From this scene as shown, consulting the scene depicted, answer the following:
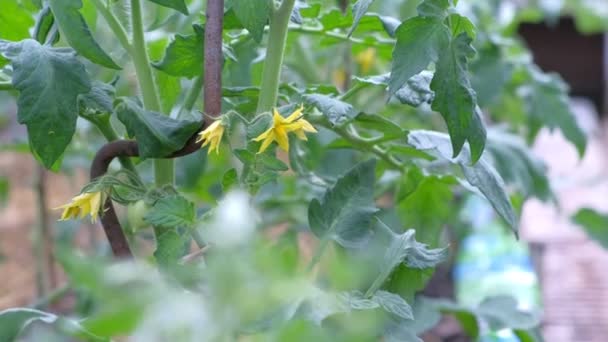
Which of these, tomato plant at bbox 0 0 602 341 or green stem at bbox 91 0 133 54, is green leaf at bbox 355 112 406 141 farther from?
green stem at bbox 91 0 133 54

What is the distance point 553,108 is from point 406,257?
0.67m

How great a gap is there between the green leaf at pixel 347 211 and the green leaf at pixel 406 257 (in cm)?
2

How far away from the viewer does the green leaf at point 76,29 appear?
2.09 ft

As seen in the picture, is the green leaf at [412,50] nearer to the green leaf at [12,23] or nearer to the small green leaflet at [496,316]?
the green leaf at [12,23]

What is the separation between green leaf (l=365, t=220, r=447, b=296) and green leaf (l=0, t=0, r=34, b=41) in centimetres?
35

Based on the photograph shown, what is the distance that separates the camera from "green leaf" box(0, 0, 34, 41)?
0.80 m

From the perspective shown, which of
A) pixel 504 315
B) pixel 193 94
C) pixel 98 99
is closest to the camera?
pixel 98 99

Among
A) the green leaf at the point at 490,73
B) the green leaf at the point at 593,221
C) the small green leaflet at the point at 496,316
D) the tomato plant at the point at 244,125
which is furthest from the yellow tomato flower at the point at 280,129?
the green leaf at the point at 593,221

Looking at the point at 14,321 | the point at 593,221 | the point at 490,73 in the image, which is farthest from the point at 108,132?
the point at 593,221

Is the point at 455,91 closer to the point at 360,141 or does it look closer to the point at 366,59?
the point at 360,141

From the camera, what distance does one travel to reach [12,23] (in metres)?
0.80

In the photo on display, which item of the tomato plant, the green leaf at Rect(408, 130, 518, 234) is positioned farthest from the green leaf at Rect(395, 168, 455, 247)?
the green leaf at Rect(408, 130, 518, 234)

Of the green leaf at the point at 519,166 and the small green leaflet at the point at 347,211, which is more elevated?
the small green leaflet at the point at 347,211

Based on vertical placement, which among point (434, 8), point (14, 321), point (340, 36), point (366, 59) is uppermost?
point (434, 8)
